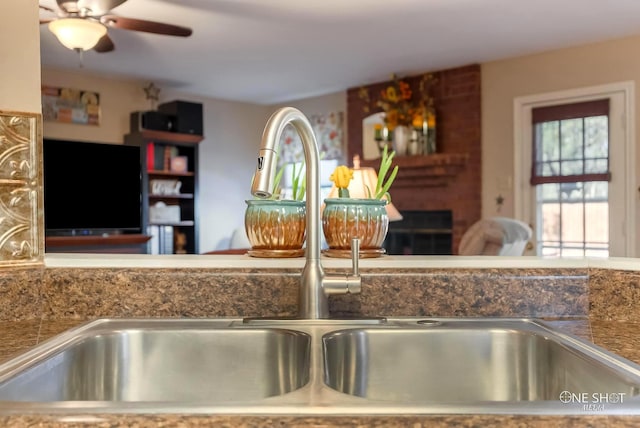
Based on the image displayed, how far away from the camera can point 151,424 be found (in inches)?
23.6

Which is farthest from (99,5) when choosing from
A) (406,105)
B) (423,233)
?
(423,233)

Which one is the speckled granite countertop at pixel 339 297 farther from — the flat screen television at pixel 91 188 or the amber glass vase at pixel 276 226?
the flat screen television at pixel 91 188

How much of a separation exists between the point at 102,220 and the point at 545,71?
3950 mm

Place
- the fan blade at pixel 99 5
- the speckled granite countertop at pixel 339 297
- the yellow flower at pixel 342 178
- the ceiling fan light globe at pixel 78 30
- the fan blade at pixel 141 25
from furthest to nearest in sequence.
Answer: the fan blade at pixel 141 25, the ceiling fan light globe at pixel 78 30, the fan blade at pixel 99 5, the yellow flower at pixel 342 178, the speckled granite countertop at pixel 339 297

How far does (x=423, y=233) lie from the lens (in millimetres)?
5645

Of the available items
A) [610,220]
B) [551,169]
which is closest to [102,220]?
[551,169]

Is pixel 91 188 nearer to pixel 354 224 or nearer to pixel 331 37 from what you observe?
pixel 331 37

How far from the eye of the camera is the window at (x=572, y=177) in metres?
4.63

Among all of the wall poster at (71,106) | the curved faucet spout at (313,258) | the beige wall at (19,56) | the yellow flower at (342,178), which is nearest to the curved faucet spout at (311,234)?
the curved faucet spout at (313,258)

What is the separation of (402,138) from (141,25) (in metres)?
2.82

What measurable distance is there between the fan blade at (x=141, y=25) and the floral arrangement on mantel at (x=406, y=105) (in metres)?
2.47

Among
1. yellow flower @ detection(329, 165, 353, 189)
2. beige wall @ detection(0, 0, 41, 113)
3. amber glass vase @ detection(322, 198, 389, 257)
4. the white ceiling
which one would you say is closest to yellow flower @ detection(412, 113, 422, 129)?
the white ceiling

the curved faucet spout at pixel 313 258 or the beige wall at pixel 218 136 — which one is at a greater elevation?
the beige wall at pixel 218 136

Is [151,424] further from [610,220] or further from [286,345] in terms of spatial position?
[610,220]
